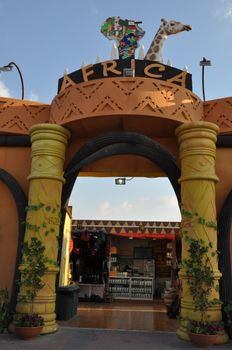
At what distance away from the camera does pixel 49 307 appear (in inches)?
238

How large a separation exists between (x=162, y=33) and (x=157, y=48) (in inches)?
22.5

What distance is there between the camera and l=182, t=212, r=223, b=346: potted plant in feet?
17.6

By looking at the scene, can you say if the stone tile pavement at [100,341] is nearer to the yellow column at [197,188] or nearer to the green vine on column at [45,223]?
the yellow column at [197,188]

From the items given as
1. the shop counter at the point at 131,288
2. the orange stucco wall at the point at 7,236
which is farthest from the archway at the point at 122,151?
the shop counter at the point at 131,288

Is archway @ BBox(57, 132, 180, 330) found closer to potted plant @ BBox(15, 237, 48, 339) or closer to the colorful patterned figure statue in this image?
potted plant @ BBox(15, 237, 48, 339)

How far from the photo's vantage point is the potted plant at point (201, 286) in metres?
5.36

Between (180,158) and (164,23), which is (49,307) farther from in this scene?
(164,23)

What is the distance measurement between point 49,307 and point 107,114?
12.0 ft

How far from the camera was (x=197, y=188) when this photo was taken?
20.3ft

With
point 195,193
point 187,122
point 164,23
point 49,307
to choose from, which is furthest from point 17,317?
point 164,23

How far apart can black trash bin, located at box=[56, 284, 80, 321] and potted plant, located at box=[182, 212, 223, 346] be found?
3145mm

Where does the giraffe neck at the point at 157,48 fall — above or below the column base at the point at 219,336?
above

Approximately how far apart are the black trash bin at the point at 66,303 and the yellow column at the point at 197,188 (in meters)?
2.86

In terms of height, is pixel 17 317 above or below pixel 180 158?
below
